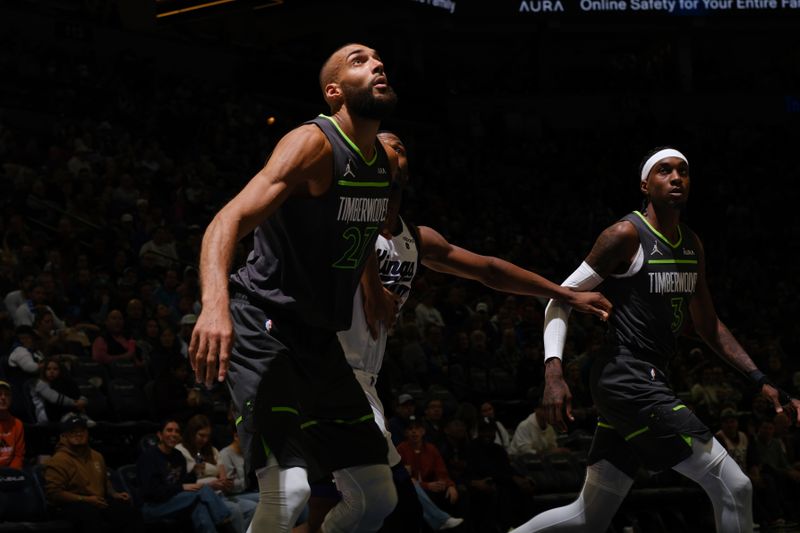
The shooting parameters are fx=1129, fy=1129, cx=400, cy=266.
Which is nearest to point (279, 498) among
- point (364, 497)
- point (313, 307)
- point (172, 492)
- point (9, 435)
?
point (364, 497)

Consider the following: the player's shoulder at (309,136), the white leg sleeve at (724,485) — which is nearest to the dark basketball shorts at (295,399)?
the player's shoulder at (309,136)

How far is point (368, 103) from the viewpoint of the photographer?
13.5 ft

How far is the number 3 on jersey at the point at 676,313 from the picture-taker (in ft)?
18.4

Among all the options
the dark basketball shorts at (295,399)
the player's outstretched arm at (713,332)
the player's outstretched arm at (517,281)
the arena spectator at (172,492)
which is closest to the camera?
the dark basketball shorts at (295,399)

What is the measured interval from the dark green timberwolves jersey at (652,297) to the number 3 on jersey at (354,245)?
1.86 m

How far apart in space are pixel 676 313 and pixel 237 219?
9.24ft

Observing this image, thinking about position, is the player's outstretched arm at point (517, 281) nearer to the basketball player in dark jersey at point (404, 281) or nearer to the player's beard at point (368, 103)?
the basketball player in dark jersey at point (404, 281)

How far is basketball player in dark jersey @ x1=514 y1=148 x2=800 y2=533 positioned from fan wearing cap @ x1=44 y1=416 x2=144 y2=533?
422 centimetres

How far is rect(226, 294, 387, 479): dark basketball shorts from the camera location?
379cm

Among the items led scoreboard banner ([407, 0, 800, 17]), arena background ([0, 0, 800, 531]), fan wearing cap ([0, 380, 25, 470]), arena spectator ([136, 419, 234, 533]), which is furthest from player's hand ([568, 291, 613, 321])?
led scoreboard banner ([407, 0, 800, 17])

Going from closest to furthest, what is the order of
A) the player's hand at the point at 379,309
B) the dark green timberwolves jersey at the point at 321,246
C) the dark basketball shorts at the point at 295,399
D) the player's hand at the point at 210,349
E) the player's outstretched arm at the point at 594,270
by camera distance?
the player's hand at the point at 210,349, the dark basketball shorts at the point at 295,399, the dark green timberwolves jersey at the point at 321,246, the player's hand at the point at 379,309, the player's outstretched arm at the point at 594,270

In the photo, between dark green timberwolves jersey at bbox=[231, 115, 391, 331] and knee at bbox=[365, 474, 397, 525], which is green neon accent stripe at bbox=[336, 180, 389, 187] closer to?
dark green timberwolves jersey at bbox=[231, 115, 391, 331]

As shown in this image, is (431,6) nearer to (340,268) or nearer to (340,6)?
(340,6)

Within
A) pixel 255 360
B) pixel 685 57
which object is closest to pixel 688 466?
pixel 255 360
